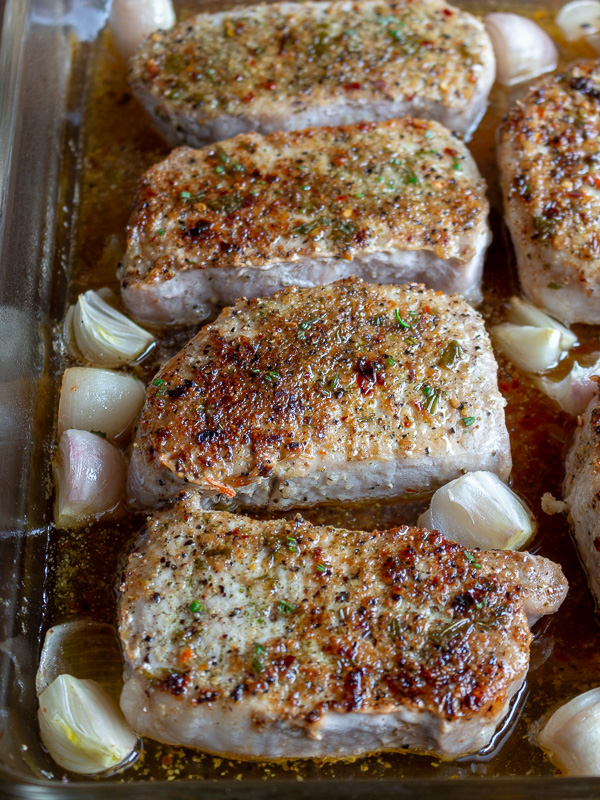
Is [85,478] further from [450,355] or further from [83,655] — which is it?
[450,355]

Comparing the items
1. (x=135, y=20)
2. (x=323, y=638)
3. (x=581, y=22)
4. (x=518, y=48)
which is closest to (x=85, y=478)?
(x=323, y=638)

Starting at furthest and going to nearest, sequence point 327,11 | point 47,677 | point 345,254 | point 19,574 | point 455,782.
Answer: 1. point 327,11
2. point 345,254
3. point 19,574
4. point 47,677
5. point 455,782

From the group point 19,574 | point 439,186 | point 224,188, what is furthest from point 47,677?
point 439,186

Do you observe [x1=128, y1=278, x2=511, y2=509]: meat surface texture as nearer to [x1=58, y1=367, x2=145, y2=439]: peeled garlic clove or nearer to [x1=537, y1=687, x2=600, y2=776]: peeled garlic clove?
[x1=58, y1=367, x2=145, y2=439]: peeled garlic clove

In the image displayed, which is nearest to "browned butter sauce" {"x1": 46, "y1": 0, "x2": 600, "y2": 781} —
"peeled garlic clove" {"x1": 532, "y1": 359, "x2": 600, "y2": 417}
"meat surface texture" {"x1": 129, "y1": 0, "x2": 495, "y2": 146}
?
"peeled garlic clove" {"x1": 532, "y1": 359, "x2": 600, "y2": 417}

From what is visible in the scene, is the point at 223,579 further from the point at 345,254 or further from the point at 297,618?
the point at 345,254

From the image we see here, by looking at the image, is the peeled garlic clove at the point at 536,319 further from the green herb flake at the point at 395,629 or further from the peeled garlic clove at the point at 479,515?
the green herb flake at the point at 395,629

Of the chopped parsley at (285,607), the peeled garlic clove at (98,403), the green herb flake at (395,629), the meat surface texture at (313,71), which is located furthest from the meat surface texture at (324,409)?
the meat surface texture at (313,71)
